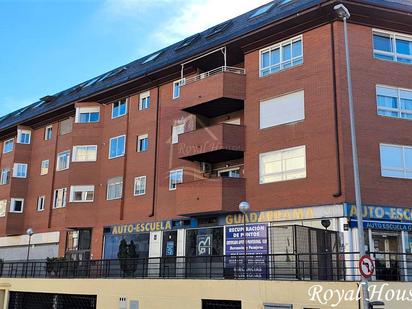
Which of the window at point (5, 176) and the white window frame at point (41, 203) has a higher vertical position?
the window at point (5, 176)

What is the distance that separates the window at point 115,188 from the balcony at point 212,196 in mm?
7086

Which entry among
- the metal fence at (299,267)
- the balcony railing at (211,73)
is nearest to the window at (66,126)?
the balcony railing at (211,73)

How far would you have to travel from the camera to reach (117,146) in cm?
3288

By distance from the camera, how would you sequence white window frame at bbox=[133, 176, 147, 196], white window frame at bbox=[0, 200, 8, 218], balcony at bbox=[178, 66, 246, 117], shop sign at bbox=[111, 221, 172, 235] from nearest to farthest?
balcony at bbox=[178, 66, 246, 117], shop sign at bbox=[111, 221, 172, 235], white window frame at bbox=[133, 176, 147, 196], white window frame at bbox=[0, 200, 8, 218]

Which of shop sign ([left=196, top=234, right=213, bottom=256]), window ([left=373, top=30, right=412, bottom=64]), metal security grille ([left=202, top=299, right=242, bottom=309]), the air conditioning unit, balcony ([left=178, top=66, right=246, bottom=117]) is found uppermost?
window ([left=373, top=30, right=412, bottom=64])

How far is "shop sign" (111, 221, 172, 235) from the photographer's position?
28062 millimetres

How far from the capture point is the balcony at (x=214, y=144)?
80.8 ft

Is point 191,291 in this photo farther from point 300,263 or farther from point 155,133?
point 155,133

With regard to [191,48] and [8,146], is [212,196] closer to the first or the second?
[191,48]

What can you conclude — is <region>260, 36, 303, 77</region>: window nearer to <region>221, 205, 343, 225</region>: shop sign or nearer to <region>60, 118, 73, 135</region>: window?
<region>221, 205, 343, 225</region>: shop sign

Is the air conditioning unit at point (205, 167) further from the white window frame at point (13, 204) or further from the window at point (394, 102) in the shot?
the white window frame at point (13, 204)

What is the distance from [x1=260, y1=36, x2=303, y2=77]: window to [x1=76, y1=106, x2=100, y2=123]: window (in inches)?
551

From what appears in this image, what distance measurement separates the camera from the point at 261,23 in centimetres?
2405

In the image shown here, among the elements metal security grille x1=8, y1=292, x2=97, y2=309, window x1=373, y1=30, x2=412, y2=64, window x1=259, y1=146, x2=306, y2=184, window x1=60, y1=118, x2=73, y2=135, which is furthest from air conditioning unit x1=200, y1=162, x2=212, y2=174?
window x1=60, y1=118, x2=73, y2=135
